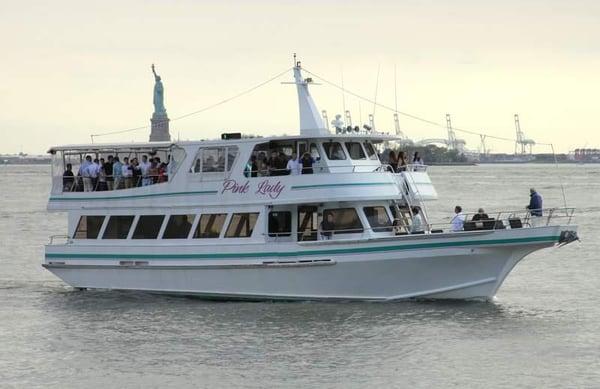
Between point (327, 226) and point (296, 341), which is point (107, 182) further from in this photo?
point (296, 341)

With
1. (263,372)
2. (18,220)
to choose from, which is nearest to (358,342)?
(263,372)

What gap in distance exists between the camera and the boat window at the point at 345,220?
26.5 meters

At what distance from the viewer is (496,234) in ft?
83.4

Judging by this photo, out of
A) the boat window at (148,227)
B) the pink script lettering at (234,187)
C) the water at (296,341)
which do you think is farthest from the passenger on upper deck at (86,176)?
the pink script lettering at (234,187)

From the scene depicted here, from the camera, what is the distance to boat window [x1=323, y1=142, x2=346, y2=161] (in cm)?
2761

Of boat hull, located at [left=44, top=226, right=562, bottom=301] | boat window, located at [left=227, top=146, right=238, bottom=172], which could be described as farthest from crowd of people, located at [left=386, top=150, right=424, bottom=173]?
boat window, located at [left=227, top=146, right=238, bottom=172]

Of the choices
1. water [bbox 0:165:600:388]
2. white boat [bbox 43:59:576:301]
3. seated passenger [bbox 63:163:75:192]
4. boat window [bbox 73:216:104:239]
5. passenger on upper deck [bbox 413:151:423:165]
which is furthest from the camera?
seated passenger [bbox 63:163:75:192]

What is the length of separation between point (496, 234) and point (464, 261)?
98 centimetres

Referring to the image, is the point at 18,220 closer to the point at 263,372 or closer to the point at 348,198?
the point at 348,198

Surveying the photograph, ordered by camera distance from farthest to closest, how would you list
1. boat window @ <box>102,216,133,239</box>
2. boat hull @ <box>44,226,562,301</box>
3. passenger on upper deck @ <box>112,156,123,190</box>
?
1. passenger on upper deck @ <box>112,156,123,190</box>
2. boat window @ <box>102,216,133,239</box>
3. boat hull @ <box>44,226,562,301</box>

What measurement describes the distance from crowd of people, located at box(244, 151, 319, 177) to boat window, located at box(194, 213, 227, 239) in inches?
Result: 49.3

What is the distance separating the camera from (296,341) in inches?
919

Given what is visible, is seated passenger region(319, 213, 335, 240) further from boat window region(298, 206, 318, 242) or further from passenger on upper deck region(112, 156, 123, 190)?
passenger on upper deck region(112, 156, 123, 190)

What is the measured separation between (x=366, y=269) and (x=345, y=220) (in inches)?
53.2
